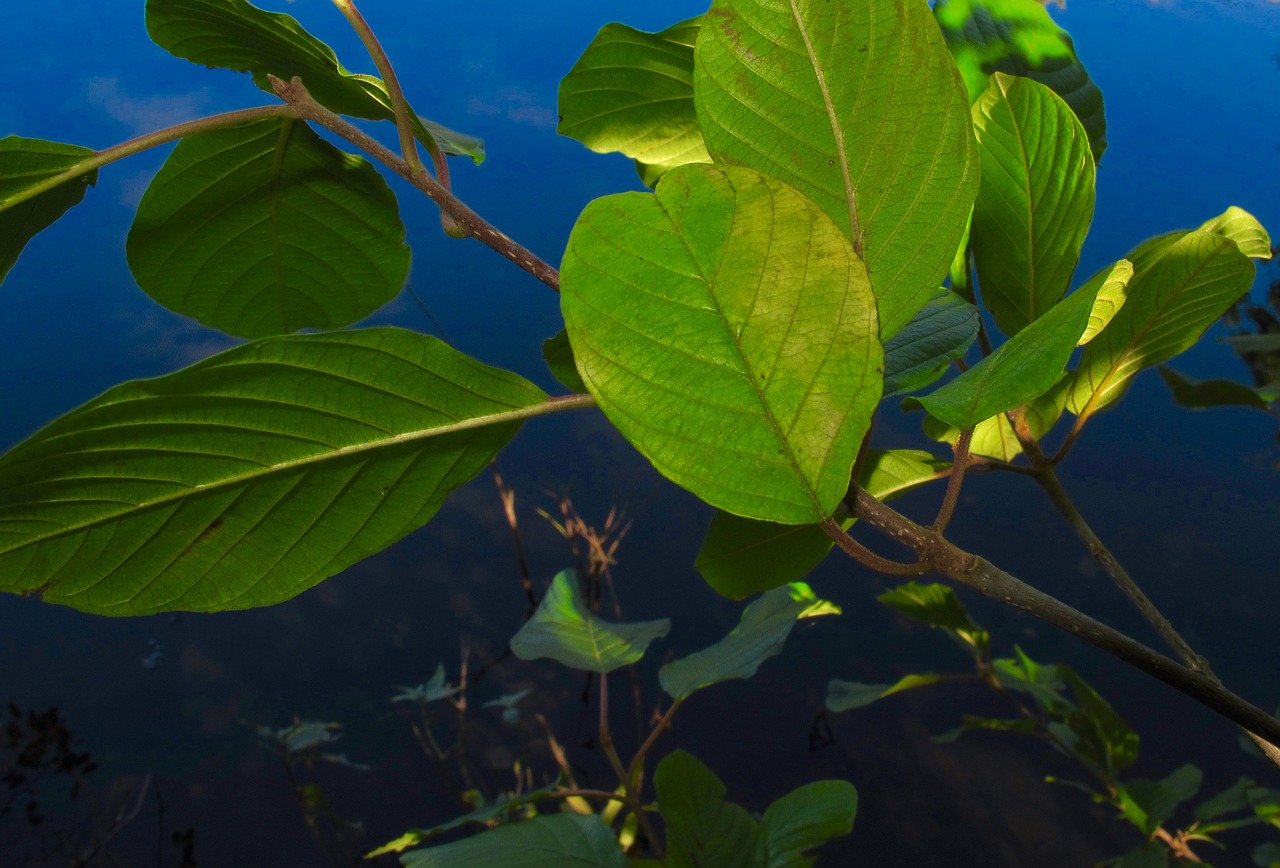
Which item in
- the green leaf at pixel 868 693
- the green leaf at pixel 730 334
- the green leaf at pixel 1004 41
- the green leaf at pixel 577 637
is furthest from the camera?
the green leaf at pixel 868 693

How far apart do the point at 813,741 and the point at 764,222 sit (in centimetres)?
151

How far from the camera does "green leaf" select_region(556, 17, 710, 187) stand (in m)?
0.49

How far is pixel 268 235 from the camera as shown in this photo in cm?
58

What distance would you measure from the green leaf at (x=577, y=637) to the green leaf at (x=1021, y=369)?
483mm

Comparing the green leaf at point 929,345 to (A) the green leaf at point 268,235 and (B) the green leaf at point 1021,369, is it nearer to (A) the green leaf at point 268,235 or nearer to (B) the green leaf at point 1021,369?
(B) the green leaf at point 1021,369

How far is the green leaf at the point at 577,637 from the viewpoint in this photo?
0.72m

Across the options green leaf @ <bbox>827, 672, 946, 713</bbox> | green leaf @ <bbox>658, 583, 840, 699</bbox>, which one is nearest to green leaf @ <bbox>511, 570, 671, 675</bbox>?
green leaf @ <bbox>658, 583, 840, 699</bbox>

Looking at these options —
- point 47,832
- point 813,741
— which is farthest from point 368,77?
point 47,832

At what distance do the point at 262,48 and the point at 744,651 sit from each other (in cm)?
55

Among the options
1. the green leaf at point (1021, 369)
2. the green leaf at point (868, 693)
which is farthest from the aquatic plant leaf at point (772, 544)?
the green leaf at point (868, 693)

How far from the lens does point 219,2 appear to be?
0.46 metres

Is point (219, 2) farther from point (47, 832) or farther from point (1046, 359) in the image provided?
point (47, 832)

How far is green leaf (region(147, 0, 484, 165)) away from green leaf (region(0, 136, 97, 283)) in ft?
0.34

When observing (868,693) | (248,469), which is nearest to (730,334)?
(248,469)
